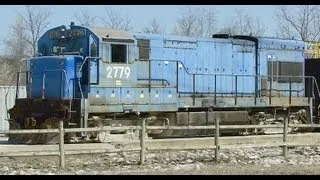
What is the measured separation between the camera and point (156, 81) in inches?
727

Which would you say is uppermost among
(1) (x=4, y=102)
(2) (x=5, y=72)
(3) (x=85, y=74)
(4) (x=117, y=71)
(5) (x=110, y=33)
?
(5) (x=110, y=33)

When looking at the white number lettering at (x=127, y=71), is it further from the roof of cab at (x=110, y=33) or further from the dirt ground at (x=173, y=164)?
the dirt ground at (x=173, y=164)

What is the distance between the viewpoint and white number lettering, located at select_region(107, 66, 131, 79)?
17.0 meters

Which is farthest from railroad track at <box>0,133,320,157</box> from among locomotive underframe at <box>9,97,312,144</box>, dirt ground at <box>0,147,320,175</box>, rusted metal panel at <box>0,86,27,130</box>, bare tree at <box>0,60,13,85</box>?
bare tree at <box>0,60,13,85</box>

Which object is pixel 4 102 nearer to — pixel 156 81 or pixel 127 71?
pixel 156 81

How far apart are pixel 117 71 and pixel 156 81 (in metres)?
1.75

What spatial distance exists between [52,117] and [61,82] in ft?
3.70

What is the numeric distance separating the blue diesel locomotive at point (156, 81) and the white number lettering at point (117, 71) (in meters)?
0.03

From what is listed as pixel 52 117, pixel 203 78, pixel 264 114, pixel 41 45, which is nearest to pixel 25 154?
pixel 52 117

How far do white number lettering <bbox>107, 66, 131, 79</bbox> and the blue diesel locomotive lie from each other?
0.03 metres

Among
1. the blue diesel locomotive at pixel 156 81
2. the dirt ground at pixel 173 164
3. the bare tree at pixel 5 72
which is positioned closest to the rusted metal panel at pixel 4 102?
the blue diesel locomotive at pixel 156 81

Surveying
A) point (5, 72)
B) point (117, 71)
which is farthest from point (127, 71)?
point (5, 72)

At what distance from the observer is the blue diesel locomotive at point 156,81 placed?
55.0ft

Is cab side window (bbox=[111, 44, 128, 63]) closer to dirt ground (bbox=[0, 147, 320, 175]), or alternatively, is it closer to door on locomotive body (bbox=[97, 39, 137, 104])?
door on locomotive body (bbox=[97, 39, 137, 104])
